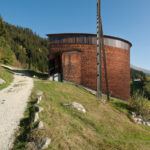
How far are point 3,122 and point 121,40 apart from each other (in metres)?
29.6

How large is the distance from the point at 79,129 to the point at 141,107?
12989 millimetres

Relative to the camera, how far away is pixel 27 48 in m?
104

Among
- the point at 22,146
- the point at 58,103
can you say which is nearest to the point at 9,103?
the point at 58,103

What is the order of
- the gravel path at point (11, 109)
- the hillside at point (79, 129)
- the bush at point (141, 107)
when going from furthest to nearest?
the bush at point (141, 107) → the gravel path at point (11, 109) → the hillside at point (79, 129)

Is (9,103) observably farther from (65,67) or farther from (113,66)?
(113,66)

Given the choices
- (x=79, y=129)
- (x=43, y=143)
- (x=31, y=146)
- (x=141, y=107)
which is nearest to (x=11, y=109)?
(x=79, y=129)

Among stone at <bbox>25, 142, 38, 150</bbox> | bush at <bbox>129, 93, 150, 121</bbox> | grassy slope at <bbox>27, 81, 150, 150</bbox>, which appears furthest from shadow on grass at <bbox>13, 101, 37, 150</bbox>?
bush at <bbox>129, 93, 150, 121</bbox>

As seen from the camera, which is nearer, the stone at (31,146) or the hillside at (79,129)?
the stone at (31,146)

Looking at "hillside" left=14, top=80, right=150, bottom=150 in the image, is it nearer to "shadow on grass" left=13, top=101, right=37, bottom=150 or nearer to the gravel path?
"shadow on grass" left=13, top=101, right=37, bottom=150

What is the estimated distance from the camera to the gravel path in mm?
14038

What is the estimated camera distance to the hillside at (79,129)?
13.5m

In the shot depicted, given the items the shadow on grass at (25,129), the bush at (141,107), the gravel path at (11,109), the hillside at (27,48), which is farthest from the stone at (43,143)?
the hillside at (27,48)

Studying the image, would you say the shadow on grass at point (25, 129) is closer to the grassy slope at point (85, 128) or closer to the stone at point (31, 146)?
the stone at point (31, 146)

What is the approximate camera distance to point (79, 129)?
15391 millimetres
